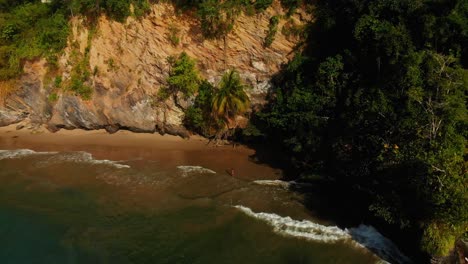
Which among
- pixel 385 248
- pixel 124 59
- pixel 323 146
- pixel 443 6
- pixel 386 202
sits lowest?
pixel 385 248

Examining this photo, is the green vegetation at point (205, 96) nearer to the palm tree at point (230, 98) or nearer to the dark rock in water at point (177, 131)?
the palm tree at point (230, 98)

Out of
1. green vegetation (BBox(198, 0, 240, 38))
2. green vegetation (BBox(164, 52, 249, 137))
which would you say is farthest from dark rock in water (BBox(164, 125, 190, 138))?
green vegetation (BBox(198, 0, 240, 38))

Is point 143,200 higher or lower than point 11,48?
lower

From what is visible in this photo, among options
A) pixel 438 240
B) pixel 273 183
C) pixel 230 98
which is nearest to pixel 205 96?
pixel 230 98

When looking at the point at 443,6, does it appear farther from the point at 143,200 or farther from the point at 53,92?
the point at 53,92

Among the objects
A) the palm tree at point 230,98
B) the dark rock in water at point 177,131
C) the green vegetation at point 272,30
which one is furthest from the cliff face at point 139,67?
the palm tree at point 230,98

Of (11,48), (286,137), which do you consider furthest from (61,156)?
(286,137)

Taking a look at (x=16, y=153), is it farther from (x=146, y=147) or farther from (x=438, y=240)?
(x=438, y=240)
